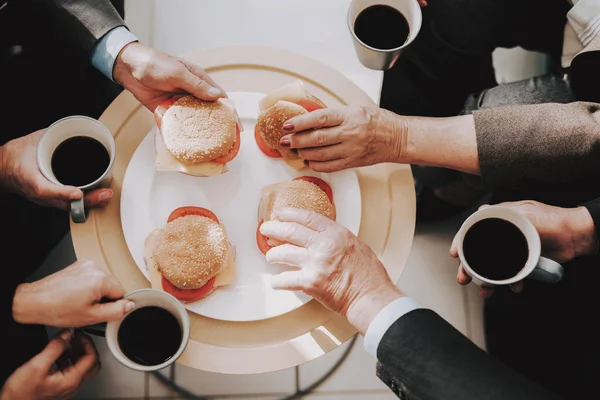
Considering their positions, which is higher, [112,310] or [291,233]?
[291,233]

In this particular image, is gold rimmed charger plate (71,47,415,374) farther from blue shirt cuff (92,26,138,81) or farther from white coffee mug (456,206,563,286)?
white coffee mug (456,206,563,286)

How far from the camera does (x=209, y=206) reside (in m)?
1.23

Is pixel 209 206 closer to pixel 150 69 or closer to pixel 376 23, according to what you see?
pixel 150 69

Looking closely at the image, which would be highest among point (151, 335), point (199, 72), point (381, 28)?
point (381, 28)

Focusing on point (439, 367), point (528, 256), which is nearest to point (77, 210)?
point (439, 367)

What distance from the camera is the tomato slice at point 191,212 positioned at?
3.90 feet

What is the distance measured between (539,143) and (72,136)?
97 cm

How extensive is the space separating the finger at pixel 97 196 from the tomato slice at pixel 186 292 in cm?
21

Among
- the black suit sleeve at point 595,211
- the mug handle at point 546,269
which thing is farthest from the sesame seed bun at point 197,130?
the black suit sleeve at point 595,211

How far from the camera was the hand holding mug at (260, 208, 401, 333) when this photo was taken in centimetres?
109

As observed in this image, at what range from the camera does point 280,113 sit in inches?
46.5

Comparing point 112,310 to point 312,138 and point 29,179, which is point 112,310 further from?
point 312,138

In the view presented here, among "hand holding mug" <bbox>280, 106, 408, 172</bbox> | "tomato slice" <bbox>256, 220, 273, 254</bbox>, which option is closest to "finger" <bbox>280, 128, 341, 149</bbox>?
"hand holding mug" <bbox>280, 106, 408, 172</bbox>

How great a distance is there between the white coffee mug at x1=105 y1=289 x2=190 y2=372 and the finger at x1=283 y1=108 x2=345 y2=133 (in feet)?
1.40
